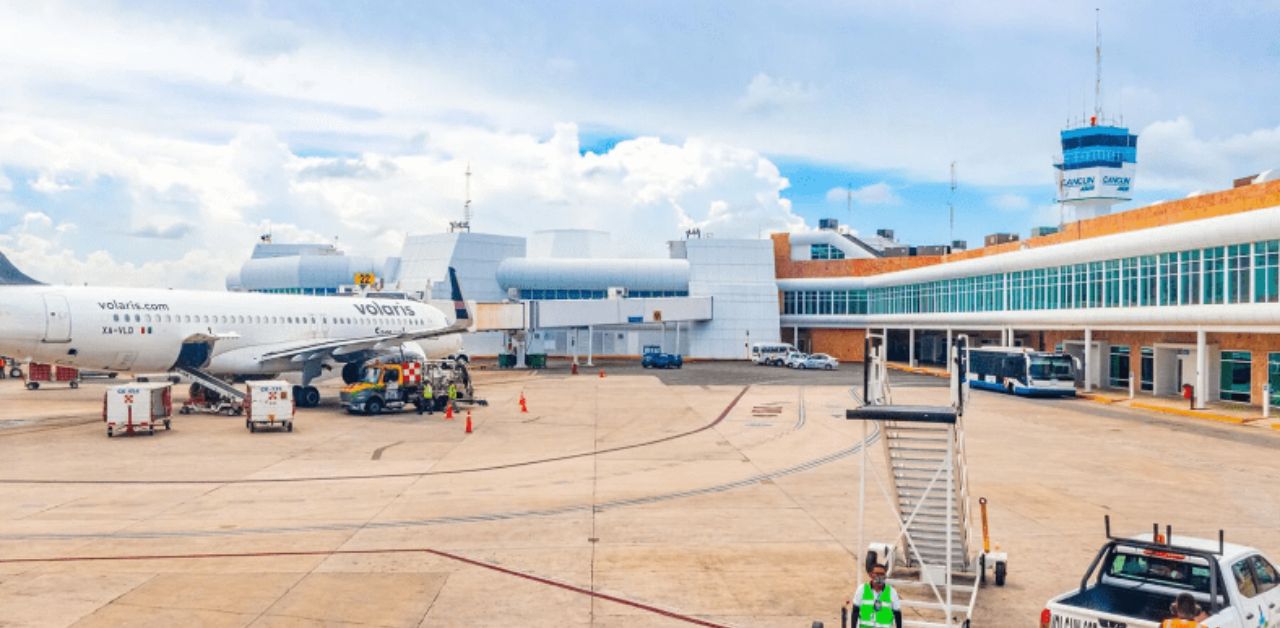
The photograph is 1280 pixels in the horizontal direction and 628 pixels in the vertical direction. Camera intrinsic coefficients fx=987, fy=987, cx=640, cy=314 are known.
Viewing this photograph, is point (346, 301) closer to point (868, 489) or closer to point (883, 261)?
point (868, 489)

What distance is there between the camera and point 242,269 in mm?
117500

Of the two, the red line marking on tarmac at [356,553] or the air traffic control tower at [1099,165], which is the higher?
the air traffic control tower at [1099,165]

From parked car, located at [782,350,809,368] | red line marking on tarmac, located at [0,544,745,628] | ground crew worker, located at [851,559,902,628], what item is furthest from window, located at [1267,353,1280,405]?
ground crew worker, located at [851,559,902,628]

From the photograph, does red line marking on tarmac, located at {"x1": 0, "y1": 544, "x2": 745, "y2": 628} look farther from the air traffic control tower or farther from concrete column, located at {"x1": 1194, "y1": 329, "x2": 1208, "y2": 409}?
the air traffic control tower

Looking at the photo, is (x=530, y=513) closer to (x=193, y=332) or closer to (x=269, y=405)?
(x=269, y=405)

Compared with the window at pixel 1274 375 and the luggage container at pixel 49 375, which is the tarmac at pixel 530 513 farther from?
the luggage container at pixel 49 375

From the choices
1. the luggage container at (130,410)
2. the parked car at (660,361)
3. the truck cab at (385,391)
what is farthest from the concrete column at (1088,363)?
the luggage container at (130,410)

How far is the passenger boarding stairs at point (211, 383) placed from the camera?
137 ft

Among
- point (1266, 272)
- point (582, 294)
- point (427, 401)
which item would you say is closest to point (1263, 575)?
point (427, 401)

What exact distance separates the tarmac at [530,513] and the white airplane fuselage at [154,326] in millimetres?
3034

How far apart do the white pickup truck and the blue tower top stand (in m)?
94.2

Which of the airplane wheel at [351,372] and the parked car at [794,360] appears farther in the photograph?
the parked car at [794,360]

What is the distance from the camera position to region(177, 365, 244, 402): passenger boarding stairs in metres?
41.8

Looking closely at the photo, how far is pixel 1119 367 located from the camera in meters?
59.5
